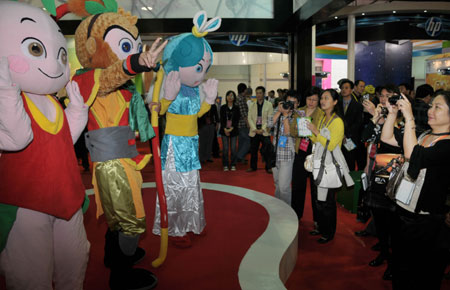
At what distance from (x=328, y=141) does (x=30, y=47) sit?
8.05ft

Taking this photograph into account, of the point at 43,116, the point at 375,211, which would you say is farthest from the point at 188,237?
the point at 43,116

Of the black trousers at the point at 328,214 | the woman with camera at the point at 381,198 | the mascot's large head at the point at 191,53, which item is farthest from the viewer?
the black trousers at the point at 328,214

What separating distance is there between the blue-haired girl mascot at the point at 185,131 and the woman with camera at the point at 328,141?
3.39 ft

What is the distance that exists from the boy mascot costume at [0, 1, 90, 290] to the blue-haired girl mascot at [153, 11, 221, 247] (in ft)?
4.16

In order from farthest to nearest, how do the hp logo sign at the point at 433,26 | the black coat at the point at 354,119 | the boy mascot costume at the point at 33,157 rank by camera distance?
the hp logo sign at the point at 433,26 < the black coat at the point at 354,119 < the boy mascot costume at the point at 33,157

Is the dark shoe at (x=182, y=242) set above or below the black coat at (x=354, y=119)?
below

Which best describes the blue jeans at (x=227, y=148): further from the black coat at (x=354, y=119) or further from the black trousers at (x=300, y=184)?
the black trousers at (x=300, y=184)

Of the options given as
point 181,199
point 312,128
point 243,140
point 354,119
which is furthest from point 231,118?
point 181,199

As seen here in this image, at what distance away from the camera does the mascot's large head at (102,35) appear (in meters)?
2.15

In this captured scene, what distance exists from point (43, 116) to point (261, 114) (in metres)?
5.13

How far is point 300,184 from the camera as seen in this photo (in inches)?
148

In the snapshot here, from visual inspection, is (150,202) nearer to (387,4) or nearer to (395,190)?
(395,190)

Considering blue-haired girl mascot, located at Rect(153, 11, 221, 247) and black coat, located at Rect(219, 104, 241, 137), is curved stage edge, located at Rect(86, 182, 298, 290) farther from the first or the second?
black coat, located at Rect(219, 104, 241, 137)

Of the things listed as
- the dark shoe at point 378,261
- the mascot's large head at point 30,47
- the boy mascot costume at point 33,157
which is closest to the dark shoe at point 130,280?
the boy mascot costume at point 33,157
